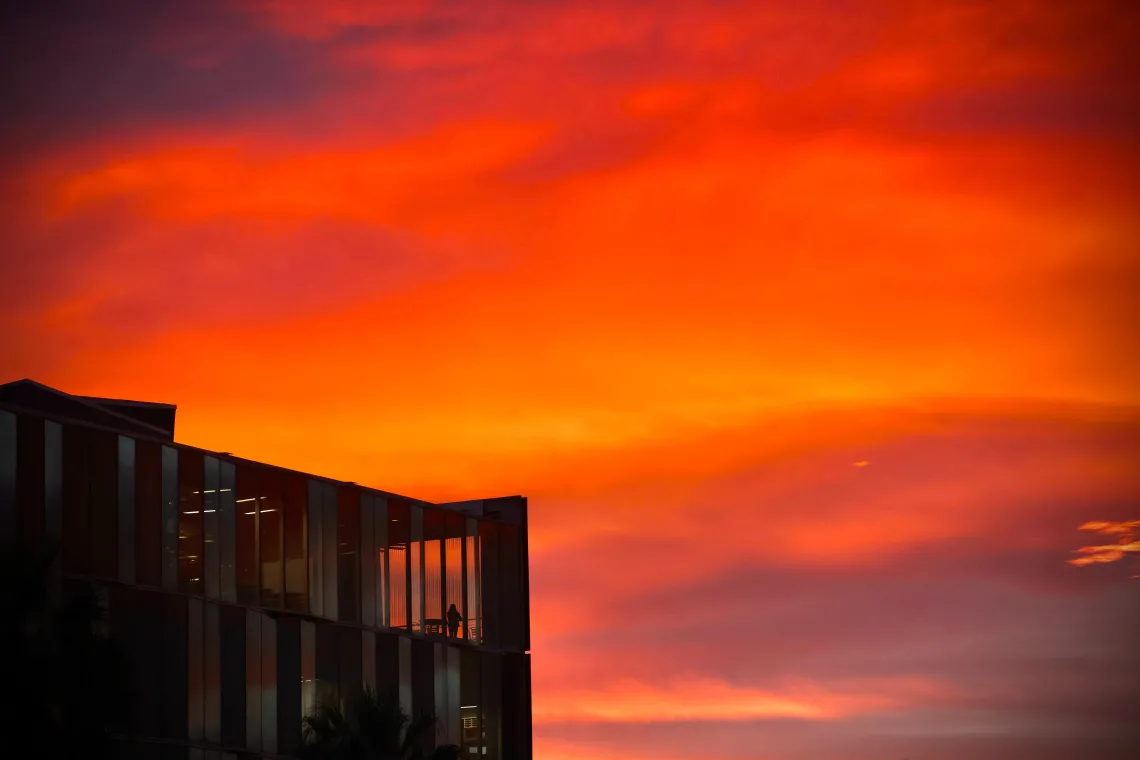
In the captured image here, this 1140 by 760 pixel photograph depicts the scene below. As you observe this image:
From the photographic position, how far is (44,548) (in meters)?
39.9

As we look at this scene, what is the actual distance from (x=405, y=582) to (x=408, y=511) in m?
2.65

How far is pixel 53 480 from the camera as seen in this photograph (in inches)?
1615

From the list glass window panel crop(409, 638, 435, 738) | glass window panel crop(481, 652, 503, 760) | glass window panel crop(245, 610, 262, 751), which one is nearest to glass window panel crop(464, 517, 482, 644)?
glass window panel crop(481, 652, 503, 760)

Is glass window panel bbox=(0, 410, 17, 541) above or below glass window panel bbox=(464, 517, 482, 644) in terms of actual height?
above

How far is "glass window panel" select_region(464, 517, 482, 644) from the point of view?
202 feet

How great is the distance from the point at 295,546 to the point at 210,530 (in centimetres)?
493

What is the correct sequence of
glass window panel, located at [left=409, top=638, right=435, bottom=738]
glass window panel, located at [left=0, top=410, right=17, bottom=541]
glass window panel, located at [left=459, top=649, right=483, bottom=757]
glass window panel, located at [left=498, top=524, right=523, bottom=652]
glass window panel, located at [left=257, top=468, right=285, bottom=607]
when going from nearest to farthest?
glass window panel, located at [left=0, top=410, right=17, bottom=541], glass window panel, located at [left=257, top=468, right=285, bottom=607], glass window panel, located at [left=409, top=638, right=435, bottom=738], glass window panel, located at [left=459, top=649, right=483, bottom=757], glass window panel, located at [left=498, top=524, right=523, bottom=652]

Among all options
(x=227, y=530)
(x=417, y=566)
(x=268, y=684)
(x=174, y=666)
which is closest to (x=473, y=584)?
(x=417, y=566)

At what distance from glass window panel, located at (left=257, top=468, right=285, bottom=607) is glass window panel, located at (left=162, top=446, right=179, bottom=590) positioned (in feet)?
15.1

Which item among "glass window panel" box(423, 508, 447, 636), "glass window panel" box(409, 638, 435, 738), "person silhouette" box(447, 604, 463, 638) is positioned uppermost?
"glass window panel" box(423, 508, 447, 636)

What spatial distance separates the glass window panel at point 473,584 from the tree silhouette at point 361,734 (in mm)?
10973

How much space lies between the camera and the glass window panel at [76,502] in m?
41.2

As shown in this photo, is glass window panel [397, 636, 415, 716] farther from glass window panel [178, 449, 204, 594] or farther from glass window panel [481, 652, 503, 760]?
glass window panel [178, 449, 204, 594]

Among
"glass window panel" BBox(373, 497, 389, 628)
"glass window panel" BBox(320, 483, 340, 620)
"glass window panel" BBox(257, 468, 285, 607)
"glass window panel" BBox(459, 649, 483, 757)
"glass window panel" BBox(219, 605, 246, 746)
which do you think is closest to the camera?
"glass window panel" BBox(219, 605, 246, 746)
